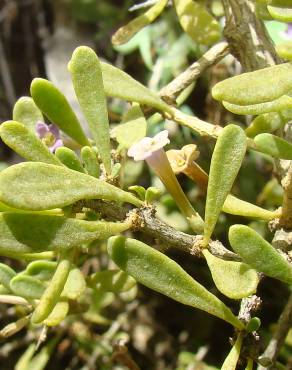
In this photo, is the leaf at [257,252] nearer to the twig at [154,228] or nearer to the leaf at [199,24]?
the twig at [154,228]

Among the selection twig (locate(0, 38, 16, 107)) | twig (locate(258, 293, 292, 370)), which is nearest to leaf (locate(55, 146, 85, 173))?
twig (locate(258, 293, 292, 370))

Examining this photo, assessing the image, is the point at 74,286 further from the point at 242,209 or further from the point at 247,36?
the point at 247,36

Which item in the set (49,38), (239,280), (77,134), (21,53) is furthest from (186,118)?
(21,53)

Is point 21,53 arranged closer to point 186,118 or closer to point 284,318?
point 186,118

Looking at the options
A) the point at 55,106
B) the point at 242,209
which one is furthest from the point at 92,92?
the point at 242,209

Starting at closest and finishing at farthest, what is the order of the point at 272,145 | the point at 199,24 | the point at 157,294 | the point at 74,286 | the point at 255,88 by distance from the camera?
the point at 255,88 → the point at 272,145 → the point at 74,286 → the point at 199,24 → the point at 157,294
